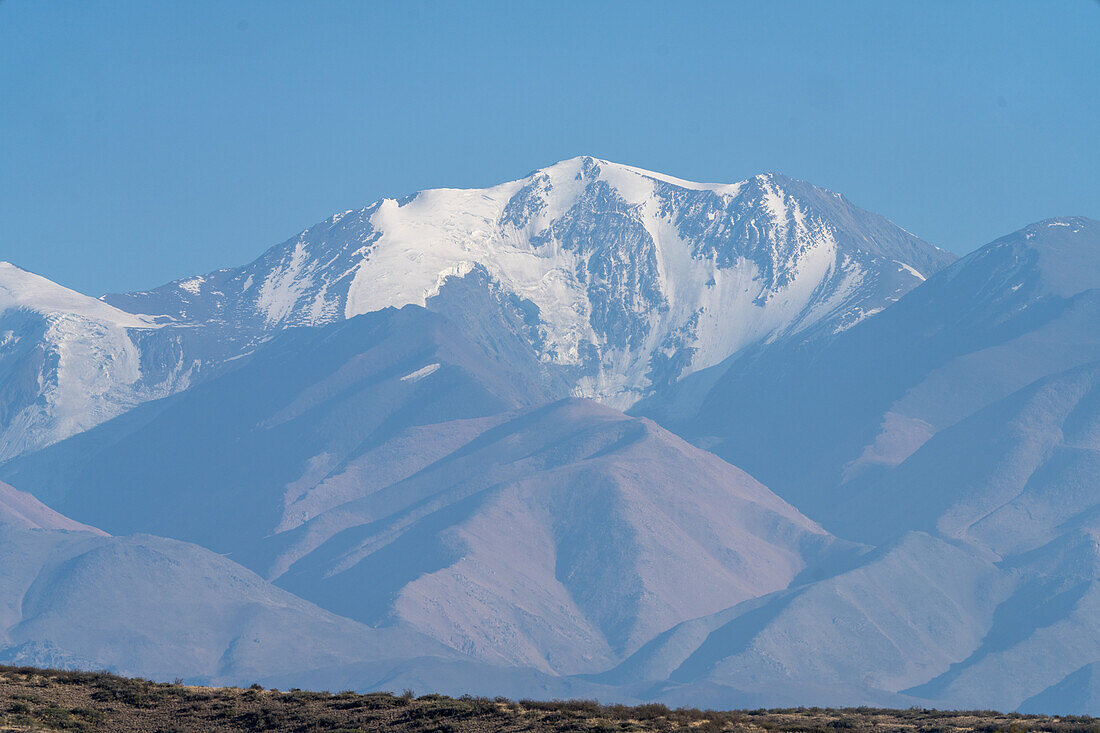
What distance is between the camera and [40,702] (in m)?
47.7

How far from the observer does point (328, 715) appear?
Result: 1886 inches

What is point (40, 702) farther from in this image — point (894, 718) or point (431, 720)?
point (894, 718)

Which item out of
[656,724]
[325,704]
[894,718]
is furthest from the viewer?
[894,718]

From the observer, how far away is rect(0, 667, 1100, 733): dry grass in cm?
4616

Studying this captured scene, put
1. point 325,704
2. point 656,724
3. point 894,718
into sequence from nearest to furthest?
point 656,724 < point 325,704 < point 894,718

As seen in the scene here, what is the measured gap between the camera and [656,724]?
152 feet

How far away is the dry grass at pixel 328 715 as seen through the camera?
46.2 m

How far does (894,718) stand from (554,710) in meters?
12.8

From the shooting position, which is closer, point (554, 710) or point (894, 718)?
point (554, 710)

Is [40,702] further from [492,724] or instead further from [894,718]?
[894,718]

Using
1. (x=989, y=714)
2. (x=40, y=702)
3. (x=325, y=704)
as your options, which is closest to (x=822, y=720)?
(x=989, y=714)

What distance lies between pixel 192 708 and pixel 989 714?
26140 mm

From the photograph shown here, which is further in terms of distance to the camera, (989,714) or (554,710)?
(989,714)

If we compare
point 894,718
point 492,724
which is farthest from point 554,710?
point 894,718
